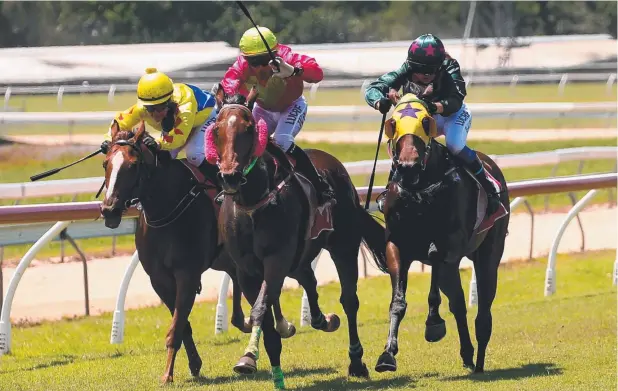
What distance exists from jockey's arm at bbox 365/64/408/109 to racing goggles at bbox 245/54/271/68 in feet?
2.04

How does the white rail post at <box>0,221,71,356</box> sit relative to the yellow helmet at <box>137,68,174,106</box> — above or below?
below

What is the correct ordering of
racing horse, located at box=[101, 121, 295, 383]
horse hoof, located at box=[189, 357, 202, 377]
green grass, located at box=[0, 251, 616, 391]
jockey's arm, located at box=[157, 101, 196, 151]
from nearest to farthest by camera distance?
1. racing horse, located at box=[101, 121, 295, 383]
2. green grass, located at box=[0, 251, 616, 391]
3. jockey's arm, located at box=[157, 101, 196, 151]
4. horse hoof, located at box=[189, 357, 202, 377]

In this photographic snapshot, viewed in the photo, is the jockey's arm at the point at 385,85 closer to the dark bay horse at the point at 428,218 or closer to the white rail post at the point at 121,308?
the dark bay horse at the point at 428,218

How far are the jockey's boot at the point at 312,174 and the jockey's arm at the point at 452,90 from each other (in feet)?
2.76

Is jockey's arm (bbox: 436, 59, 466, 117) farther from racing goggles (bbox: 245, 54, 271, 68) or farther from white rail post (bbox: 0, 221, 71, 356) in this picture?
white rail post (bbox: 0, 221, 71, 356)

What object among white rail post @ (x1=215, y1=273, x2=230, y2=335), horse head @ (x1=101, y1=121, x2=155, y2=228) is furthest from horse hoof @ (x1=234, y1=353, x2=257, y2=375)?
white rail post @ (x1=215, y1=273, x2=230, y2=335)

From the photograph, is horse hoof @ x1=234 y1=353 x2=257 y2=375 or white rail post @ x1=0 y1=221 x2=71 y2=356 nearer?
horse hoof @ x1=234 y1=353 x2=257 y2=375

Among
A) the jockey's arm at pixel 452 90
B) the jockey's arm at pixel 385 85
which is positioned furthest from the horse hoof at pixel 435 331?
the jockey's arm at pixel 385 85

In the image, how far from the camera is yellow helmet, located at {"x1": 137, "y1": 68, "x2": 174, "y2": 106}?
7770mm

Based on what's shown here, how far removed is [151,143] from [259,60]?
79cm

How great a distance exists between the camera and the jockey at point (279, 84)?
25.4ft

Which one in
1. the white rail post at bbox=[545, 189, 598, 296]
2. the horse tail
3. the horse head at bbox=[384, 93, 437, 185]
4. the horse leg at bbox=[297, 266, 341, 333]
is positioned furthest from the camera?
the white rail post at bbox=[545, 189, 598, 296]

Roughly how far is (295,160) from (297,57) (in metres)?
0.62

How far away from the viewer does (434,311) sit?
8.12 m
